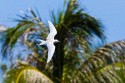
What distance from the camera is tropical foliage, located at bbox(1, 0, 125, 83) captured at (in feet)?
37.6

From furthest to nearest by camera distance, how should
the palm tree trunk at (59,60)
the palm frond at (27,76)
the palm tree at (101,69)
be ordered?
the palm tree trunk at (59,60) → the palm tree at (101,69) → the palm frond at (27,76)

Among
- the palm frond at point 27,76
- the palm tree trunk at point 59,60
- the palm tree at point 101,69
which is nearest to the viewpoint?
the palm frond at point 27,76

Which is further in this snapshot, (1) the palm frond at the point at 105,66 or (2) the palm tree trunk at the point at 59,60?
(2) the palm tree trunk at the point at 59,60

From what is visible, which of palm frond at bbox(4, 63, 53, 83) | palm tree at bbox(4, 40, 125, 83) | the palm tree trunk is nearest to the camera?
→ palm frond at bbox(4, 63, 53, 83)

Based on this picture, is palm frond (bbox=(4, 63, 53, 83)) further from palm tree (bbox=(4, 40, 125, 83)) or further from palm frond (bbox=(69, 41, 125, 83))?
palm frond (bbox=(69, 41, 125, 83))

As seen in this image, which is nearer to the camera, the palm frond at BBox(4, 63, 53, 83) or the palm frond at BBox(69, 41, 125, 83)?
the palm frond at BBox(4, 63, 53, 83)

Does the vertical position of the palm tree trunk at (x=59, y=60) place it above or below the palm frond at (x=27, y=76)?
above

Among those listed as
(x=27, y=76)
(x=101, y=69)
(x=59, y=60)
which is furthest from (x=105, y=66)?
(x=27, y=76)

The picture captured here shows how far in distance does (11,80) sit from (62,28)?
5.63ft

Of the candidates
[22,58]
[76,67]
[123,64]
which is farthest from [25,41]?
[123,64]

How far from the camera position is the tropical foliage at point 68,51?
1147cm

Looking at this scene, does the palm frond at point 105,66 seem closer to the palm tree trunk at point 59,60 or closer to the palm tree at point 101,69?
the palm tree at point 101,69

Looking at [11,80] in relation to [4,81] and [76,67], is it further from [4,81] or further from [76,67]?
[76,67]

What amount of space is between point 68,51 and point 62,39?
0.92 ft
